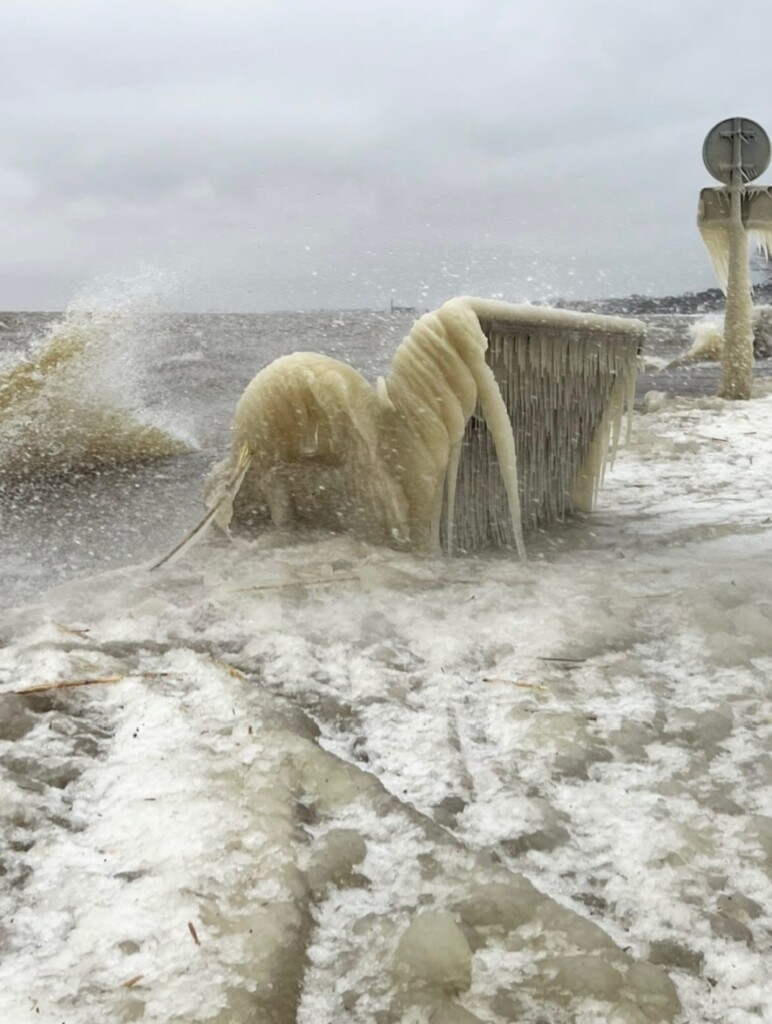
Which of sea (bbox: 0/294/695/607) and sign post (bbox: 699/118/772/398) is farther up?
sign post (bbox: 699/118/772/398)

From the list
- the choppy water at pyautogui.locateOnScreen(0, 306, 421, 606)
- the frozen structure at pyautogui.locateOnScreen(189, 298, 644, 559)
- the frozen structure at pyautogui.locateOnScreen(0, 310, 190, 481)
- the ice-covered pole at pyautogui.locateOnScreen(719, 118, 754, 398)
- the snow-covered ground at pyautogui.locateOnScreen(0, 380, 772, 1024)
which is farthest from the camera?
the ice-covered pole at pyautogui.locateOnScreen(719, 118, 754, 398)

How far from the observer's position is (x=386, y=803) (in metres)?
1.70

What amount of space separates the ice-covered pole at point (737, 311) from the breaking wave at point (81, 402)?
5.87 meters

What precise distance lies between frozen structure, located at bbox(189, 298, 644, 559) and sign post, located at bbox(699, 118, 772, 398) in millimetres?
5796

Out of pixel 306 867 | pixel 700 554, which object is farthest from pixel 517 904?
pixel 700 554

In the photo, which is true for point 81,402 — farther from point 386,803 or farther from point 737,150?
point 737,150

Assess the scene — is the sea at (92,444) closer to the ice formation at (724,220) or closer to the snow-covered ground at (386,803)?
the snow-covered ground at (386,803)

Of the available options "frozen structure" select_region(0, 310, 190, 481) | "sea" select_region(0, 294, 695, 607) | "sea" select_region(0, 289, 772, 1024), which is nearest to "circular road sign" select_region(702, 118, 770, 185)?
"sea" select_region(0, 294, 695, 607)

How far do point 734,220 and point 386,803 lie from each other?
896cm

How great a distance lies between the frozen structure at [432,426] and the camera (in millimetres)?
3273

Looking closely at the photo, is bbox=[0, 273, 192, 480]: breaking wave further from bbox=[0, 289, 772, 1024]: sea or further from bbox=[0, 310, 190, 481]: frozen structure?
bbox=[0, 289, 772, 1024]: sea

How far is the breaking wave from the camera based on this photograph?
231 inches

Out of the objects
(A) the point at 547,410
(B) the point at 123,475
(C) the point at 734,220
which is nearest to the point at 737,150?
(C) the point at 734,220

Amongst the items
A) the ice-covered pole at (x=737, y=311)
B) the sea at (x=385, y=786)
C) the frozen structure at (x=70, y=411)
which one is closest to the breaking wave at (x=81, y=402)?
the frozen structure at (x=70, y=411)
